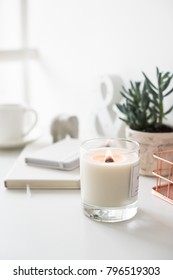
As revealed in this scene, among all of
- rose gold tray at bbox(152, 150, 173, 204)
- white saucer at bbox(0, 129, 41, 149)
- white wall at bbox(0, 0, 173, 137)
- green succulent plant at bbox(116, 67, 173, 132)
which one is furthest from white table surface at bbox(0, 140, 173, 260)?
white wall at bbox(0, 0, 173, 137)

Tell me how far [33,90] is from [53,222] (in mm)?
815

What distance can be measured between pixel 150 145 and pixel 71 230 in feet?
0.84

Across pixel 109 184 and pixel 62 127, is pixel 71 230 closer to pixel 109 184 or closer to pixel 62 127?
pixel 109 184

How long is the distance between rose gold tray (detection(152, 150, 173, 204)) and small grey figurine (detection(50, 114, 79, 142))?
29 centimetres

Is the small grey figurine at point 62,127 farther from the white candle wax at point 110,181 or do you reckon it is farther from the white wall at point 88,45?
the white candle wax at point 110,181

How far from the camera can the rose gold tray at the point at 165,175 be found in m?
0.69

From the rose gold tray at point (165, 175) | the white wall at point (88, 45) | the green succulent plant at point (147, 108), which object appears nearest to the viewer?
the rose gold tray at point (165, 175)

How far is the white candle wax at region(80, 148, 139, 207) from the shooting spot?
0.60 m

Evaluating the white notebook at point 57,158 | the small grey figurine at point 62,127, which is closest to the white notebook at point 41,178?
the white notebook at point 57,158

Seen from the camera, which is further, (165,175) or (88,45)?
(88,45)

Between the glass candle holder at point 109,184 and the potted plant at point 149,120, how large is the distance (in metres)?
0.14

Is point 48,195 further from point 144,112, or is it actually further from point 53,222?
point 144,112

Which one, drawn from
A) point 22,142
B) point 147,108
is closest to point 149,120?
point 147,108

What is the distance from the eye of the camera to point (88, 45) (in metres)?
1.13
